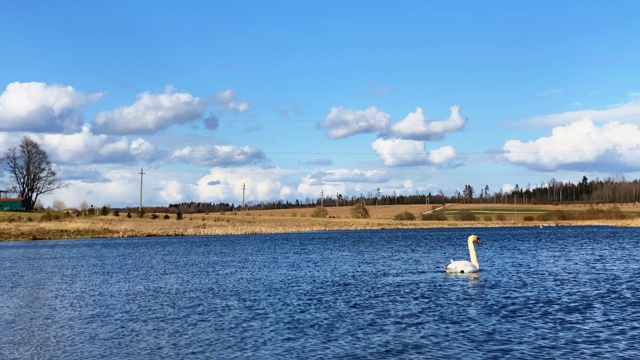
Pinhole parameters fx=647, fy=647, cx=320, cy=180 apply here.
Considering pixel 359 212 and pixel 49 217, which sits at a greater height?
pixel 359 212

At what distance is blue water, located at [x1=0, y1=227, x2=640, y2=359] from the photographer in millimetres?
20641

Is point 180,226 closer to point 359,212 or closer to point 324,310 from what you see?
point 359,212

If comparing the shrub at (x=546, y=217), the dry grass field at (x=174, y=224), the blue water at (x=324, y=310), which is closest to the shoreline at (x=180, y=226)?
the dry grass field at (x=174, y=224)

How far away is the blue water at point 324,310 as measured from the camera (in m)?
20.6

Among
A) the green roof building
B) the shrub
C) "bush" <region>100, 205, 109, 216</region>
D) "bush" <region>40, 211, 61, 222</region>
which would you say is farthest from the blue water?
the shrub

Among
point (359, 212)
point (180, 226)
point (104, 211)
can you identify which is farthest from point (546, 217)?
point (104, 211)

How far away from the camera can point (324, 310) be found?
2839cm

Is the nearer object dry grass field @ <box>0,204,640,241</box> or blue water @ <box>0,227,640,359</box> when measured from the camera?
blue water @ <box>0,227,640,359</box>

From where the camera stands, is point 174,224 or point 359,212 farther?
point 359,212

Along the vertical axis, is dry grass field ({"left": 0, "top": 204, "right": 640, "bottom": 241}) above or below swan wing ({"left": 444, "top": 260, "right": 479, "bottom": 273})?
above

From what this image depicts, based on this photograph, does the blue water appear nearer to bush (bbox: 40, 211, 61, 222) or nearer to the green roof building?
bush (bbox: 40, 211, 61, 222)

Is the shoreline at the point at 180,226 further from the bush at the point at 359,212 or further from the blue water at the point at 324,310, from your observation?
the blue water at the point at 324,310

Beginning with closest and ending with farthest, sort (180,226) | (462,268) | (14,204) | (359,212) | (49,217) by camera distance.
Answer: (462,268), (49,217), (180,226), (14,204), (359,212)

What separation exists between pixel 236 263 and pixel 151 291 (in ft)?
63.2
